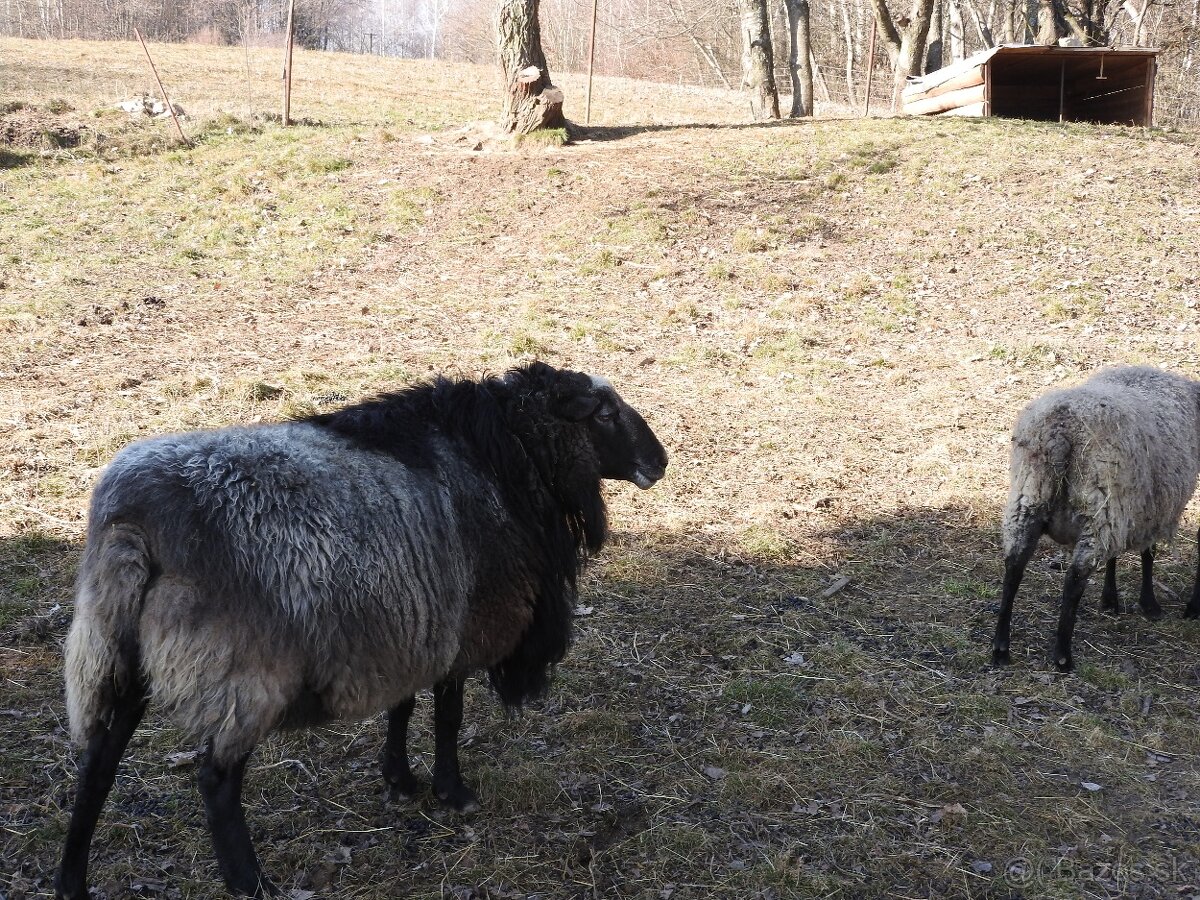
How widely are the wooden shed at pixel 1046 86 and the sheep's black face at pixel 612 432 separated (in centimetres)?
1619

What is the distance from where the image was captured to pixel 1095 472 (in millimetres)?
5738

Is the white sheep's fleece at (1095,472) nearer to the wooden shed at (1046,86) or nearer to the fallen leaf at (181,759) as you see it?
the fallen leaf at (181,759)

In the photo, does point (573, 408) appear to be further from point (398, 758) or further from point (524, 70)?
point (524, 70)

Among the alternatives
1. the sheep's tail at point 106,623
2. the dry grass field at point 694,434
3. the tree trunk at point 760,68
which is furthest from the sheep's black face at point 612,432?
the tree trunk at point 760,68

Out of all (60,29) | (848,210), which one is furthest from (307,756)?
(60,29)

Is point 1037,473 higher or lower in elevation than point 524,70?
lower

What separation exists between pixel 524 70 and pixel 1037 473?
481 inches

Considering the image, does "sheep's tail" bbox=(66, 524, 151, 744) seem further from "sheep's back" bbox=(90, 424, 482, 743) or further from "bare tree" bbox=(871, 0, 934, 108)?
"bare tree" bbox=(871, 0, 934, 108)

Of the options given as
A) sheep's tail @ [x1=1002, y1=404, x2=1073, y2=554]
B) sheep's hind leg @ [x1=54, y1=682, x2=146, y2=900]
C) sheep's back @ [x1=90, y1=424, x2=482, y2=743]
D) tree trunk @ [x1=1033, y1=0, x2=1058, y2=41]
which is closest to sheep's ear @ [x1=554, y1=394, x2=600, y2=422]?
sheep's back @ [x1=90, y1=424, x2=482, y2=743]

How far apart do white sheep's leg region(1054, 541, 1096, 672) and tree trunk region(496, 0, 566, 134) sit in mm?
12282

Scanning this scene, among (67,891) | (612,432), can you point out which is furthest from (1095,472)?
(67,891)

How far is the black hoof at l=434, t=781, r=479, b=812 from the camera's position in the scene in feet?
14.7

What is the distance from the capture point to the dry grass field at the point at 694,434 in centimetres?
429

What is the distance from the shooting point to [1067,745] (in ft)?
16.3
